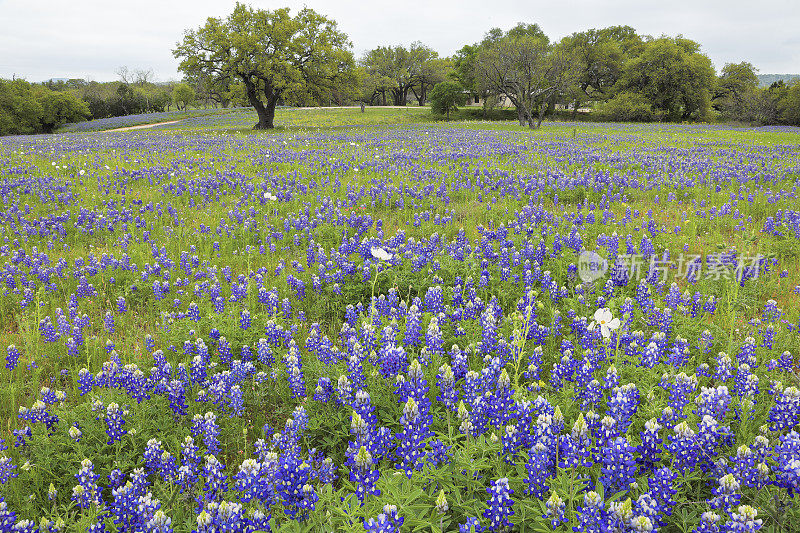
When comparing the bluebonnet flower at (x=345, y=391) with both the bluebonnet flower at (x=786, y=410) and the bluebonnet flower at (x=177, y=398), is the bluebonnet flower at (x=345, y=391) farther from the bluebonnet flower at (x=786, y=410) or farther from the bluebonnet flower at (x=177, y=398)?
the bluebonnet flower at (x=786, y=410)

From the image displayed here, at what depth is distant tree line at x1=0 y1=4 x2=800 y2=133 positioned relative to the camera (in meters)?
31.3

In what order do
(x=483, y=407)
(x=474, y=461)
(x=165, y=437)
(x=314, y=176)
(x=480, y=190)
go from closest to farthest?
(x=474, y=461) < (x=483, y=407) < (x=165, y=437) < (x=480, y=190) < (x=314, y=176)

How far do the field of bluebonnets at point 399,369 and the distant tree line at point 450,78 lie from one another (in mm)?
25909

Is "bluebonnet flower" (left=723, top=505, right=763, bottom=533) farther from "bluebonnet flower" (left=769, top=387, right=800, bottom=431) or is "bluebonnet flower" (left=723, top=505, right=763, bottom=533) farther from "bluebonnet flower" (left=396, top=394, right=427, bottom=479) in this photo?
"bluebonnet flower" (left=396, top=394, right=427, bottom=479)

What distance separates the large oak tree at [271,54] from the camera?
1197 inches

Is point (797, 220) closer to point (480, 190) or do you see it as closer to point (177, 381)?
point (480, 190)

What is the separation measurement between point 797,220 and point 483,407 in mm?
6762

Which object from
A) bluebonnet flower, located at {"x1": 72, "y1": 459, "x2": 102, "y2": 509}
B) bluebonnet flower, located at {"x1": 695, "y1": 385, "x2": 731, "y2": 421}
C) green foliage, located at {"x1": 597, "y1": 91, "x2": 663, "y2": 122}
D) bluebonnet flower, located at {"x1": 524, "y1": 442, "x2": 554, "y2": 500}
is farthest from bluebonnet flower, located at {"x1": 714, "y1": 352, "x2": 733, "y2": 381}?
green foliage, located at {"x1": 597, "y1": 91, "x2": 663, "y2": 122}

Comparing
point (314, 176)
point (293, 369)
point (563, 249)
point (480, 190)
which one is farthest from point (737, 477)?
point (314, 176)

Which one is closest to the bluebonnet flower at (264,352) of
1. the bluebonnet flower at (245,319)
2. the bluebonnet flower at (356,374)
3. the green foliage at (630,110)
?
the bluebonnet flower at (245,319)

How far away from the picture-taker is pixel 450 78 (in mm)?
69938

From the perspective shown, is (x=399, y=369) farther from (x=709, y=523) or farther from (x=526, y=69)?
(x=526, y=69)

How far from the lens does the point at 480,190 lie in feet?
31.8

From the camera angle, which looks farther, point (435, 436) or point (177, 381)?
point (177, 381)
